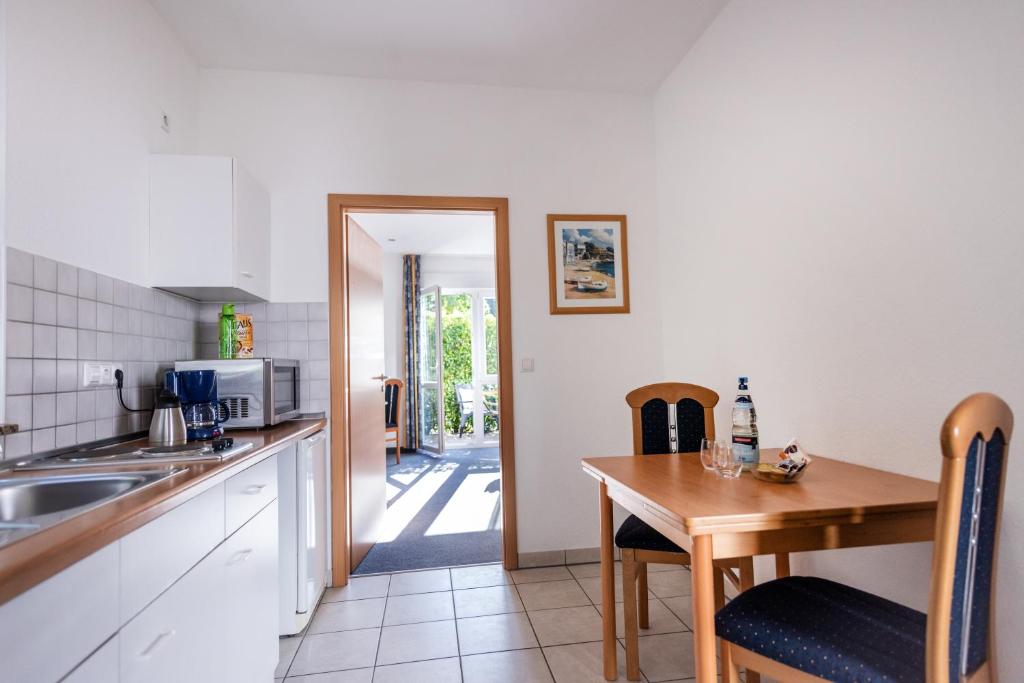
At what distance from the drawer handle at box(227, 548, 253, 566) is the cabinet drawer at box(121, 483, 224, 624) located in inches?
4.1

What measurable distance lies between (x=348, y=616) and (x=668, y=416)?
5.54 feet

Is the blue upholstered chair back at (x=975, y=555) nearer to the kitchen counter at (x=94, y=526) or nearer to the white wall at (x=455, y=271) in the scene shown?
the kitchen counter at (x=94, y=526)

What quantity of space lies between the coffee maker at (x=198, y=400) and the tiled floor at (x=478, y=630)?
36.7 inches

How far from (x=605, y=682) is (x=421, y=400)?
17.0ft

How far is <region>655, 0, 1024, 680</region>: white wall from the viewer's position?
1.28 meters

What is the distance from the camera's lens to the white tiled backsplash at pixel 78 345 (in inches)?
57.1

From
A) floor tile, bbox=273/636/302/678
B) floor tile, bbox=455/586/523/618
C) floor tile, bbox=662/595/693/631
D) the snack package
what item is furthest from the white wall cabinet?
floor tile, bbox=662/595/693/631

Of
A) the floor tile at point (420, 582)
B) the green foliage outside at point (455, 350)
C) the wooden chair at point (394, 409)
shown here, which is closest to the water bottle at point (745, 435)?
the floor tile at point (420, 582)

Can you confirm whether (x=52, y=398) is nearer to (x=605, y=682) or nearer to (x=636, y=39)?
(x=605, y=682)

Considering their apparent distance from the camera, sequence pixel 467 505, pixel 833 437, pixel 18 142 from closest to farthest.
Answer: pixel 18 142 < pixel 833 437 < pixel 467 505

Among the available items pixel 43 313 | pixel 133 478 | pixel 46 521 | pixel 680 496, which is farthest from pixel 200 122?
pixel 680 496

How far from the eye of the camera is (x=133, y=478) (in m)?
1.27

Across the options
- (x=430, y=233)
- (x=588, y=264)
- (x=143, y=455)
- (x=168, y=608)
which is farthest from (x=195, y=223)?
(x=430, y=233)

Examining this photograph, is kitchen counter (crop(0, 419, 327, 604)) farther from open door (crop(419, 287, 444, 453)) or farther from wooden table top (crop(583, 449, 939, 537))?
open door (crop(419, 287, 444, 453))
